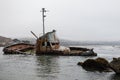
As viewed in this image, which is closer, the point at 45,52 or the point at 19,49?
the point at 45,52

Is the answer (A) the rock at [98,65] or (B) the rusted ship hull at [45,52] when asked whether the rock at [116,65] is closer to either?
(A) the rock at [98,65]

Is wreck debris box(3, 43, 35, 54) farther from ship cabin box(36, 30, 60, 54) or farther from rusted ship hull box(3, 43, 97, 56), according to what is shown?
ship cabin box(36, 30, 60, 54)

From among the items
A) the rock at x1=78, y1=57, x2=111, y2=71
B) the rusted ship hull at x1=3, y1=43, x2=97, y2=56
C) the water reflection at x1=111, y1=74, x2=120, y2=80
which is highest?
the rusted ship hull at x1=3, y1=43, x2=97, y2=56

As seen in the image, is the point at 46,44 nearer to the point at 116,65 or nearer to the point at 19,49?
the point at 19,49

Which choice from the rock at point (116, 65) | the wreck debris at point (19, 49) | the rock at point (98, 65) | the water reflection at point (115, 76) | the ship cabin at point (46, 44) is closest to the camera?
the water reflection at point (115, 76)

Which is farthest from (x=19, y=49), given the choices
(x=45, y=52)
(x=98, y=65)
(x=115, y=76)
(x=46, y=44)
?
(x=115, y=76)

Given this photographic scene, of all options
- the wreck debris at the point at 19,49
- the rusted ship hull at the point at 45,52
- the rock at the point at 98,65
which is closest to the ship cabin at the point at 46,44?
the rusted ship hull at the point at 45,52

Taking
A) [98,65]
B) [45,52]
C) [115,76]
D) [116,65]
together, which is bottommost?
[115,76]

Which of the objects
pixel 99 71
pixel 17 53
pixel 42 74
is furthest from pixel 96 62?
pixel 17 53

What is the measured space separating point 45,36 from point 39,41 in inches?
52.6

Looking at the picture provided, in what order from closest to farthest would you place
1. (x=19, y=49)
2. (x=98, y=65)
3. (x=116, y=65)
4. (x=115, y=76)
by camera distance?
(x=115, y=76)
(x=116, y=65)
(x=98, y=65)
(x=19, y=49)

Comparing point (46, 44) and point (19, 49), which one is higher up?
point (46, 44)

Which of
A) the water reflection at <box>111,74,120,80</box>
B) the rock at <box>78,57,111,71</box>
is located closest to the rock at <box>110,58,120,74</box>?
the water reflection at <box>111,74,120,80</box>

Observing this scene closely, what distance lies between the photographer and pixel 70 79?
28.4 m
